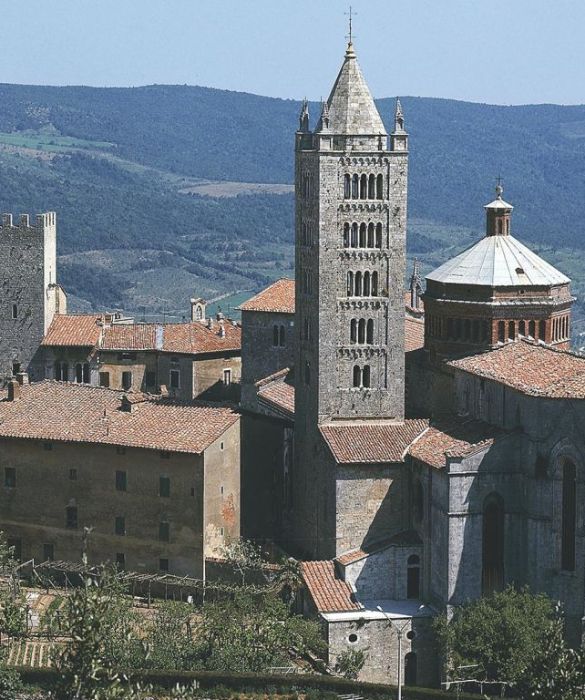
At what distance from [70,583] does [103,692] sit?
27.9m

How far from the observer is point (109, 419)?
91.0 m

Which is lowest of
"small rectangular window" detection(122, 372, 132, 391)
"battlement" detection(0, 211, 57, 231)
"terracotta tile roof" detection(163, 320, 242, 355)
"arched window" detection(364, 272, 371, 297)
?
"small rectangular window" detection(122, 372, 132, 391)

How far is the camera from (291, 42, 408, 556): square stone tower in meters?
86.0

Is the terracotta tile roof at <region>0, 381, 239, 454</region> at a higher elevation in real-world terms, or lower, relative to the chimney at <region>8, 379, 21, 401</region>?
lower

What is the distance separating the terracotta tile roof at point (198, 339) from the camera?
113812mm

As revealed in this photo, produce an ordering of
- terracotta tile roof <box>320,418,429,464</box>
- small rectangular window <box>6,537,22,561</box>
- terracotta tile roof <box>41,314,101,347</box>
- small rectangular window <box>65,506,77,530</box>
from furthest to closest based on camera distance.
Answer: terracotta tile roof <box>41,314,101,347</box> < small rectangular window <box>6,537,22,561</box> < small rectangular window <box>65,506,77,530</box> < terracotta tile roof <box>320,418,429,464</box>

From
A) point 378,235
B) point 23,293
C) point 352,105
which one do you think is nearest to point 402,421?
point 378,235

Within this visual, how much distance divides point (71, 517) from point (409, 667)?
18.2m

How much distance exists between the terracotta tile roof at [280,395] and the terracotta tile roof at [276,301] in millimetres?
8631

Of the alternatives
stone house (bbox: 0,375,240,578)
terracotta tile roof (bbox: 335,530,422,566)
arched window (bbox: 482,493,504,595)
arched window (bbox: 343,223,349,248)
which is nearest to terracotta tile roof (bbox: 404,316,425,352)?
arched window (bbox: 343,223,349,248)

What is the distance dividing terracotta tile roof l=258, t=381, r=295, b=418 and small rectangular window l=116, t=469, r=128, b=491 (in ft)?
28.7

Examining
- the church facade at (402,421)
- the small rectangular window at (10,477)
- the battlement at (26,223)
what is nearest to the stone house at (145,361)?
the battlement at (26,223)

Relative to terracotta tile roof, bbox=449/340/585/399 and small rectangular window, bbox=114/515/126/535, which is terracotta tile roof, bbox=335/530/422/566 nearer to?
terracotta tile roof, bbox=449/340/585/399

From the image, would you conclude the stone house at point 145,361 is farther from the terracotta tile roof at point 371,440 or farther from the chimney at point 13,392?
the terracotta tile roof at point 371,440
